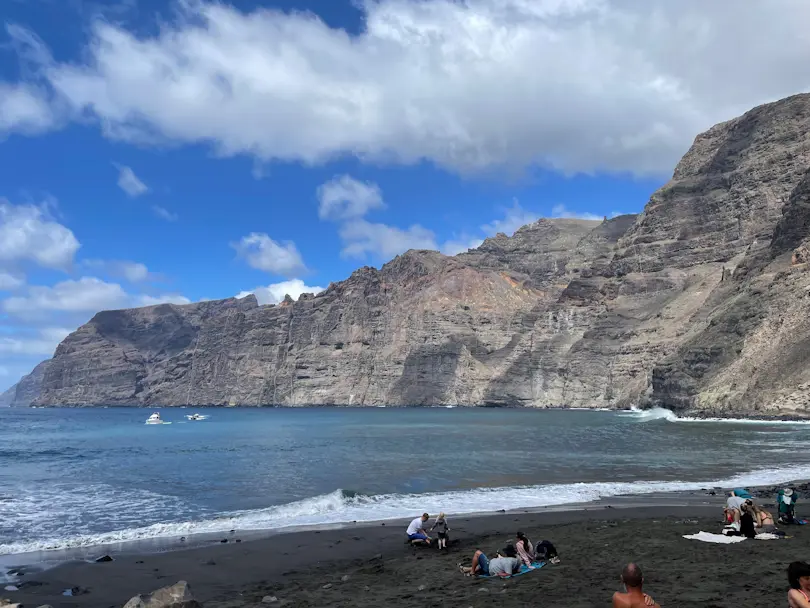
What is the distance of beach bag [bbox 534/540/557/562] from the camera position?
51.2ft

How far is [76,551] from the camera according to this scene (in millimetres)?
19203

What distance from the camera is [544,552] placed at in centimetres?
1580

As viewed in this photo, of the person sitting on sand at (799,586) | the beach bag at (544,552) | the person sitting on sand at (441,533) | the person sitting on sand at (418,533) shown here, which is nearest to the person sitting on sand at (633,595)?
the person sitting on sand at (799,586)

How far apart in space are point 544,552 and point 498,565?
1.92 meters

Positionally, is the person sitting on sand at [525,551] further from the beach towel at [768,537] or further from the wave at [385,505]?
the wave at [385,505]

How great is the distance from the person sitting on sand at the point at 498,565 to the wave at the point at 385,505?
9646 millimetres

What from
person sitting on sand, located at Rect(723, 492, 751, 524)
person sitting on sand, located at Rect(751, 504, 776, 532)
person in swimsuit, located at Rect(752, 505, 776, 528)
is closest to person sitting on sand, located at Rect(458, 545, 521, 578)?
person sitting on sand, located at Rect(723, 492, 751, 524)

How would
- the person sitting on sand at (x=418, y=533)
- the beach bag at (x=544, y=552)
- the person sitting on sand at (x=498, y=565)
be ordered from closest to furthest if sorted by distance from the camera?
the person sitting on sand at (x=498, y=565), the beach bag at (x=544, y=552), the person sitting on sand at (x=418, y=533)

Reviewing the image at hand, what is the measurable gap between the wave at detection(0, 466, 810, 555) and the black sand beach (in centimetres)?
281

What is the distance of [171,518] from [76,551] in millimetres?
5649

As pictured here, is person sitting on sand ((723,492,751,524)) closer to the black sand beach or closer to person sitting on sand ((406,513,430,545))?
the black sand beach

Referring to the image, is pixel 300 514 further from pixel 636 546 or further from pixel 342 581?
pixel 636 546

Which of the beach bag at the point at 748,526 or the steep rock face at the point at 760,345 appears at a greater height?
the steep rock face at the point at 760,345

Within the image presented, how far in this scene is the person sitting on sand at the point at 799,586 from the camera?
8.08m
